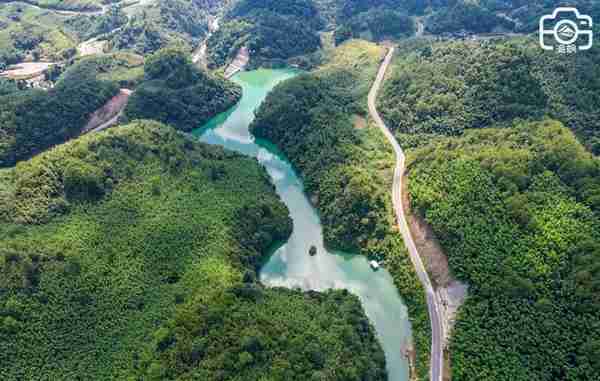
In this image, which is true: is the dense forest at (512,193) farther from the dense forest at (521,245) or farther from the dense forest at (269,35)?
the dense forest at (269,35)

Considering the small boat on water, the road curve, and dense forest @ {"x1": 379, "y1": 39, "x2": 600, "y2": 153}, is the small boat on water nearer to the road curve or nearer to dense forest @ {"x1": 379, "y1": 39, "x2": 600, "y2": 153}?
the road curve

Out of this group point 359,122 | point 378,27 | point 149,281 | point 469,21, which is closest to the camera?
point 149,281

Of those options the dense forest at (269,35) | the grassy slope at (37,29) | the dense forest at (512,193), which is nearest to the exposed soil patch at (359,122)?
the dense forest at (512,193)

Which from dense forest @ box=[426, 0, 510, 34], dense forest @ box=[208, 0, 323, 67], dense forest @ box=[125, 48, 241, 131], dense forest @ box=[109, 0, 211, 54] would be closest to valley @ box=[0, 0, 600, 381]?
dense forest @ box=[125, 48, 241, 131]

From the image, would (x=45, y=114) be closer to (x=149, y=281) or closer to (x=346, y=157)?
(x=149, y=281)

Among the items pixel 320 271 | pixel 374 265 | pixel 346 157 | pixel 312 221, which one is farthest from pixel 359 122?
→ pixel 320 271
